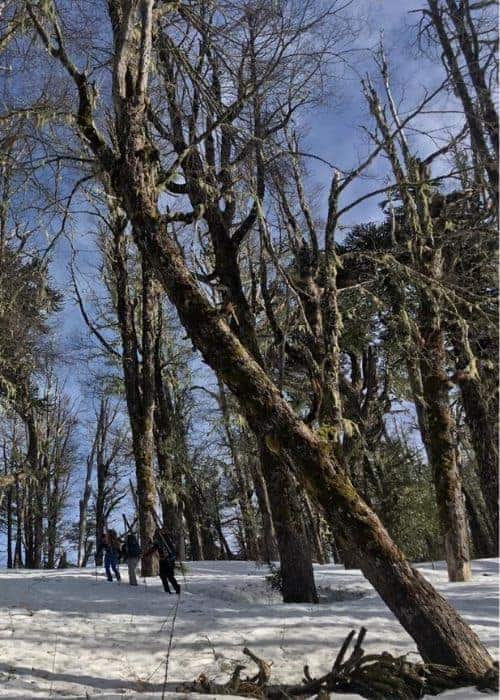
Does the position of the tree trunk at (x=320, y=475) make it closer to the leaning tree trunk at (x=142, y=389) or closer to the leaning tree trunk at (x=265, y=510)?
the leaning tree trunk at (x=142, y=389)

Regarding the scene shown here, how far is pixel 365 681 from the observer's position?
456 cm

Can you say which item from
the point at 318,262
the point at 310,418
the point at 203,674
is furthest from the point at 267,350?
the point at 203,674

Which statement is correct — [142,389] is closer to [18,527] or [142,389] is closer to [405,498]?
[405,498]

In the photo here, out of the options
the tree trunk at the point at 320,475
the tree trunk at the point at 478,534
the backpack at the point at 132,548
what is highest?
the tree trunk at the point at 320,475

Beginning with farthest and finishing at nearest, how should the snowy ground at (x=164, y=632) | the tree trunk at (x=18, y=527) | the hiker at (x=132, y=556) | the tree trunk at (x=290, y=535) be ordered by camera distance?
the tree trunk at (x=18, y=527) → the hiker at (x=132, y=556) → the tree trunk at (x=290, y=535) → the snowy ground at (x=164, y=632)

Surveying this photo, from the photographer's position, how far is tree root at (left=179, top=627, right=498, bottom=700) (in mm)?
4227

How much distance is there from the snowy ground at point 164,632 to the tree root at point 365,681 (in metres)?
0.20

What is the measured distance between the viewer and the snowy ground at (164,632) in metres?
5.42

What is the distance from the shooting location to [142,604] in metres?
9.44

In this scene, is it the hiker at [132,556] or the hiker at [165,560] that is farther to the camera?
the hiker at [132,556]

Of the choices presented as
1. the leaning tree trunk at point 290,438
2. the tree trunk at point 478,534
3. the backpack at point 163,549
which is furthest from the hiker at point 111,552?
the tree trunk at point 478,534

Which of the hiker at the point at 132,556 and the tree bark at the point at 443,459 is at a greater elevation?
the tree bark at the point at 443,459

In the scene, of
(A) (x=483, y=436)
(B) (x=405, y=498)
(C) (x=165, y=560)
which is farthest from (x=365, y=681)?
(B) (x=405, y=498)

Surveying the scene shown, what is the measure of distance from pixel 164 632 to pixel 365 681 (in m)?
3.62
